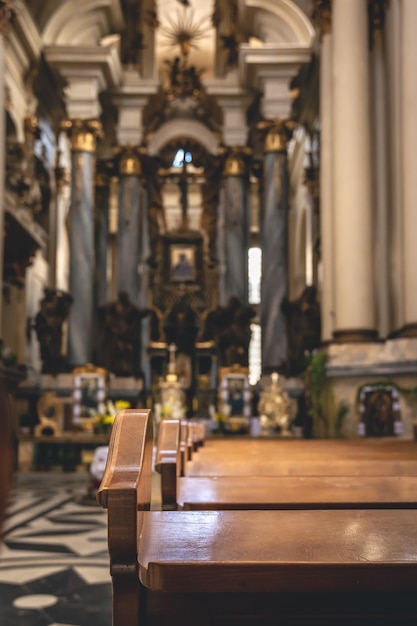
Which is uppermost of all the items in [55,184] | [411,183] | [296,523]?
[55,184]

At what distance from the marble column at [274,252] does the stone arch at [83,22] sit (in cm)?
492

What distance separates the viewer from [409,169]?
34.7 feet

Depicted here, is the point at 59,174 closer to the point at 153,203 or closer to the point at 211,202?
the point at 153,203

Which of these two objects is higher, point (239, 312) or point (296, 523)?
point (239, 312)

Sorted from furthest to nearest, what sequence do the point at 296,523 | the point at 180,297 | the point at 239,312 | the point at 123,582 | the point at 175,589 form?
the point at 180,297 → the point at 239,312 → the point at 296,523 → the point at 123,582 → the point at 175,589

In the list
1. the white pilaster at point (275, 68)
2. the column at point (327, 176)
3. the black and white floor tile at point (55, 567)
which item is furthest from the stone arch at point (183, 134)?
the black and white floor tile at point (55, 567)

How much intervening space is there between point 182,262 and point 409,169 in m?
12.4

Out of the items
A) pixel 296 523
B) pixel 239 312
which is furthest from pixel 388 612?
pixel 239 312

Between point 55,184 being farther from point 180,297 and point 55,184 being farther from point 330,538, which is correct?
point 330,538

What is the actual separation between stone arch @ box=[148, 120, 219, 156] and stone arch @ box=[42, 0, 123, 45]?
2.91 metres

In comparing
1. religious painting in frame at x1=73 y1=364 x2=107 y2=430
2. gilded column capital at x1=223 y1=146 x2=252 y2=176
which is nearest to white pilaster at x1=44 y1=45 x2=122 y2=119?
gilded column capital at x1=223 y1=146 x2=252 y2=176

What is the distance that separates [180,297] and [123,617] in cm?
2065

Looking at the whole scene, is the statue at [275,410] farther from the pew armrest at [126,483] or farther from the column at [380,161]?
the pew armrest at [126,483]

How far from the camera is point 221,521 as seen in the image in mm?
1775
